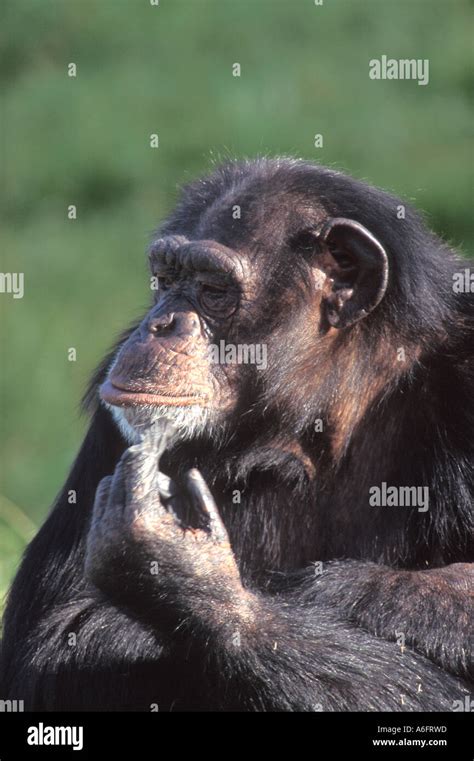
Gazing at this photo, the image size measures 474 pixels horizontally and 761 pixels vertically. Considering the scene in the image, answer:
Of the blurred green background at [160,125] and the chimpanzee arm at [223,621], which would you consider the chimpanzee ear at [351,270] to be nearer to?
the chimpanzee arm at [223,621]

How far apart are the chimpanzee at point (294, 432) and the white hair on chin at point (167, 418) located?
0.01 meters

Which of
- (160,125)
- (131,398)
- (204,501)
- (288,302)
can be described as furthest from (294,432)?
(160,125)

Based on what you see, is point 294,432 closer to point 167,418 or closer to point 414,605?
point 167,418

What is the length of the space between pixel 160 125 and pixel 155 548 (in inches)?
430

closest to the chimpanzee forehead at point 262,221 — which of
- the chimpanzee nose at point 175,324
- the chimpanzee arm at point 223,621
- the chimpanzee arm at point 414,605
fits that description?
the chimpanzee nose at point 175,324

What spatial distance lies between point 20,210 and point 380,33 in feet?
14.2

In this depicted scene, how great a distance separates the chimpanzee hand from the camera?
6035 millimetres

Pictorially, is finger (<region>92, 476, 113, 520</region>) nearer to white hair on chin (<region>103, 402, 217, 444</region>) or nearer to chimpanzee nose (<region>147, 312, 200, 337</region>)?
white hair on chin (<region>103, 402, 217, 444</region>)

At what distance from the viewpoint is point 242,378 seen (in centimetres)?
684

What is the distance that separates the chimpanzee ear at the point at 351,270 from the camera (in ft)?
22.6

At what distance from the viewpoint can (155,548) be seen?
6.03 m

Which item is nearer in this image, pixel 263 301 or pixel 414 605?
pixel 414 605

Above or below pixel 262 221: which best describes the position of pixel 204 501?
below

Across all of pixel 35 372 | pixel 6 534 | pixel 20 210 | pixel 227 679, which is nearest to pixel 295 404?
pixel 227 679
